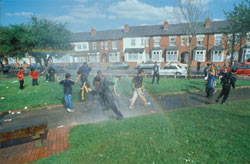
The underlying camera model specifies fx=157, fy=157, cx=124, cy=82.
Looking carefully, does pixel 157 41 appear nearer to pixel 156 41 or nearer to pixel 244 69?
pixel 156 41

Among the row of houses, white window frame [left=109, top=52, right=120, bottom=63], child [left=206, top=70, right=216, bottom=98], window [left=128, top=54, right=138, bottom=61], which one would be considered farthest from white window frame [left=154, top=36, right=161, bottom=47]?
child [left=206, top=70, right=216, bottom=98]

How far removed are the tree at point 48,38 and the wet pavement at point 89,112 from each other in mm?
16730

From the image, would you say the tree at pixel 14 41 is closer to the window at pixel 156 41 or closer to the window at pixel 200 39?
the window at pixel 156 41

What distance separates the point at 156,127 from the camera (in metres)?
5.49

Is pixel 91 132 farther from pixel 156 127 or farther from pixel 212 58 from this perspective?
pixel 212 58

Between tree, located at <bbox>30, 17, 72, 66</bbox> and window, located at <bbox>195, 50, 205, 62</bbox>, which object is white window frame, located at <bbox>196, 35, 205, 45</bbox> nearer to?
window, located at <bbox>195, 50, 205, 62</bbox>

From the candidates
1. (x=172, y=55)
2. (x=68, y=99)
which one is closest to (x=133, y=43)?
(x=172, y=55)

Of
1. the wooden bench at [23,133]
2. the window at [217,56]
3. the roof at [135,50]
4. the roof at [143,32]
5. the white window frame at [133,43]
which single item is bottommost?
the wooden bench at [23,133]

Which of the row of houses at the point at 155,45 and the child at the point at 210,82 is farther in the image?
the row of houses at the point at 155,45

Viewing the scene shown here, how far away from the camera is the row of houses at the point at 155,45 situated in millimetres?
35434

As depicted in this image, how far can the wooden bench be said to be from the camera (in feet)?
13.7

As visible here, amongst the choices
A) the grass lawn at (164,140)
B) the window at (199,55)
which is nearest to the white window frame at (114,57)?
the window at (199,55)

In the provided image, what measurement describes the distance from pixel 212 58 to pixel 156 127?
36.6 metres

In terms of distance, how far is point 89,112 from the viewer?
748 centimetres
